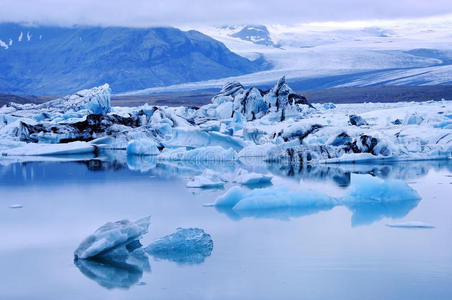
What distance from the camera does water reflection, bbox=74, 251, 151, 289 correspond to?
311 centimetres

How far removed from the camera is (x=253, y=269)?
3.29 meters

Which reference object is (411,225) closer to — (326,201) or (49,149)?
(326,201)

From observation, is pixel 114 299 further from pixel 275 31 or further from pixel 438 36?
pixel 275 31

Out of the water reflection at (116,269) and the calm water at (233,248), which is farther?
the water reflection at (116,269)

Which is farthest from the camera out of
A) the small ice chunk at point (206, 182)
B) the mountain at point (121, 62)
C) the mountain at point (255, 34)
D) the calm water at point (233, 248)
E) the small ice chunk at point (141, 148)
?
the mountain at point (255, 34)

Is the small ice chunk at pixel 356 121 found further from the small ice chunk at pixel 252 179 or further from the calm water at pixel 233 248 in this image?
the small ice chunk at pixel 252 179

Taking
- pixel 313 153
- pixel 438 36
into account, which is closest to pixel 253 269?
pixel 313 153

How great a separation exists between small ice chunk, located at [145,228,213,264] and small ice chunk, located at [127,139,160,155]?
6724mm

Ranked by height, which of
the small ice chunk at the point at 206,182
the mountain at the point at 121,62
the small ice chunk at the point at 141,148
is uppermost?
the mountain at the point at 121,62

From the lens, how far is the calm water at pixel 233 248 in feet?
9.83

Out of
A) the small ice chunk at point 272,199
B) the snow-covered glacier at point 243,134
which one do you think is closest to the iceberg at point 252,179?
the small ice chunk at point 272,199

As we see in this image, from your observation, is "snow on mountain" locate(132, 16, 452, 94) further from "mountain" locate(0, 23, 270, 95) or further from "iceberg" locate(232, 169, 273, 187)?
"iceberg" locate(232, 169, 273, 187)

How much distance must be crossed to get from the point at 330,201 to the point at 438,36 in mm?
54103

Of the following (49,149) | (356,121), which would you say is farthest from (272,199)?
(356,121)
